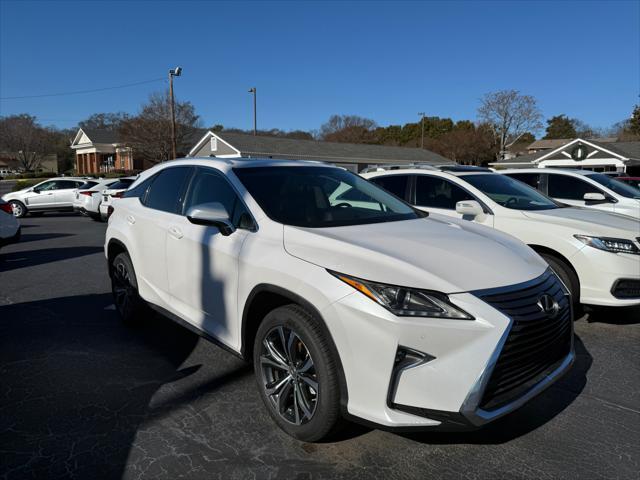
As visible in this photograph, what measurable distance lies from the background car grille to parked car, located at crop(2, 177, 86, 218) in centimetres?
1938

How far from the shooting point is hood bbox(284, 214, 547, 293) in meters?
2.44

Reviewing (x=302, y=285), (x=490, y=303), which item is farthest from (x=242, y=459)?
(x=490, y=303)

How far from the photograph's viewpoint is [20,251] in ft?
32.5

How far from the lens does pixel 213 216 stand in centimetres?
312

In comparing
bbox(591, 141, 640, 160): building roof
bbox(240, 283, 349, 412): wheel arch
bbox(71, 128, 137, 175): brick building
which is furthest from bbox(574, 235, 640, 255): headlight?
bbox(71, 128, 137, 175): brick building

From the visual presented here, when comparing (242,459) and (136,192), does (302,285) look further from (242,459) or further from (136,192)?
(136,192)

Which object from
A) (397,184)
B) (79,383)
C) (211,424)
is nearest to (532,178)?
(397,184)

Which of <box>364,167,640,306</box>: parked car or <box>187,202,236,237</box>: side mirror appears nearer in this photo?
<box>187,202,236,237</box>: side mirror

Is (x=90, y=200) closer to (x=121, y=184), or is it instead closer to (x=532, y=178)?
(x=121, y=184)

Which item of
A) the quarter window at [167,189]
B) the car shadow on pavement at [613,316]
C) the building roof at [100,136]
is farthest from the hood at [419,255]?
the building roof at [100,136]

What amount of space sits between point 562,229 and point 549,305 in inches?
104

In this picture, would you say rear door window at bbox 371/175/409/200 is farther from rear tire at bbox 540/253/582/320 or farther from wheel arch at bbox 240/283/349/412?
wheel arch at bbox 240/283/349/412

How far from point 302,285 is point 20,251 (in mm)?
9565

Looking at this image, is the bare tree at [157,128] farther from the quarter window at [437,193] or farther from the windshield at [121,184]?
the quarter window at [437,193]
